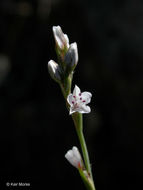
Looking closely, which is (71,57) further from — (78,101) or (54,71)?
(78,101)

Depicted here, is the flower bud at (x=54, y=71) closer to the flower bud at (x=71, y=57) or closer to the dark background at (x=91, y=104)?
the flower bud at (x=71, y=57)

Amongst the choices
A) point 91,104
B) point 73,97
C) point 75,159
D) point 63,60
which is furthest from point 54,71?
point 91,104

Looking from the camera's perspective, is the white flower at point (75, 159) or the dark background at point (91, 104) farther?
the dark background at point (91, 104)

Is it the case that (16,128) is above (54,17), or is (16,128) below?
below

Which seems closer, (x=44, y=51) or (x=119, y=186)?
(x=119, y=186)

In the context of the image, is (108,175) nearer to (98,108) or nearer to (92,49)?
(98,108)

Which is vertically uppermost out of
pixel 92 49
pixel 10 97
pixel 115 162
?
pixel 92 49

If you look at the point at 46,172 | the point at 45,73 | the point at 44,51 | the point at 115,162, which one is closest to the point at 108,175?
the point at 115,162

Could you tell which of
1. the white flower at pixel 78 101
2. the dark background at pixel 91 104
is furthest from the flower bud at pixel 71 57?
the dark background at pixel 91 104
